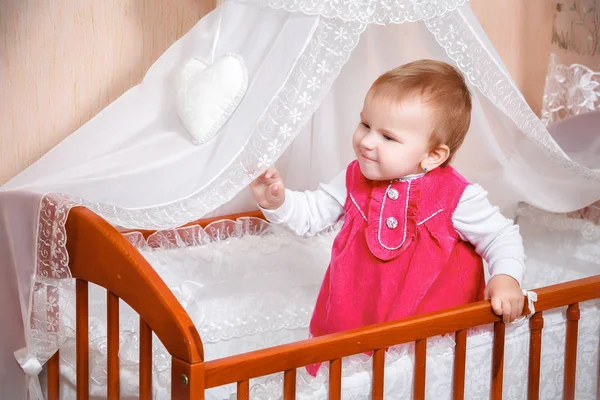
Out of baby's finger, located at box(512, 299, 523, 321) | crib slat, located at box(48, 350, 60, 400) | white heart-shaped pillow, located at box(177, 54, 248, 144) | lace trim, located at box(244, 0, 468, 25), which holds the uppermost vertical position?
lace trim, located at box(244, 0, 468, 25)

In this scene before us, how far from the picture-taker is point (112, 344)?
1.67m

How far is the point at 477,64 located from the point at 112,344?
3.00 ft

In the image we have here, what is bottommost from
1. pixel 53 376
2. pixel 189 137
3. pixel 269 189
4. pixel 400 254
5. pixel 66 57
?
pixel 53 376

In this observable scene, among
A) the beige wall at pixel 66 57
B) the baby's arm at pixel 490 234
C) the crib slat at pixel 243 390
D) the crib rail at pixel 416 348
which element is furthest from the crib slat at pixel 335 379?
the beige wall at pixel 66 57

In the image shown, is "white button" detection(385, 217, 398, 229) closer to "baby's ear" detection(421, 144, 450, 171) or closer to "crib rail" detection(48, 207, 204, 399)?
"baby's ear" detection(421, 144, 450, 171)

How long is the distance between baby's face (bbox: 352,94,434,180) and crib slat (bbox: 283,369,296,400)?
0.48 metres

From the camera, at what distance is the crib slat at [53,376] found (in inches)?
72.6

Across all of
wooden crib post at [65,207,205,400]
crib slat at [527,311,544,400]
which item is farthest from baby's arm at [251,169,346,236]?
crib slat at [527,311,544,400]

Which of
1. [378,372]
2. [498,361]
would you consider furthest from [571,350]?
[378,372]

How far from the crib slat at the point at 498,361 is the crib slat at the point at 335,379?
1.25 feet

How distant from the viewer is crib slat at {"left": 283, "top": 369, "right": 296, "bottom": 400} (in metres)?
1.55

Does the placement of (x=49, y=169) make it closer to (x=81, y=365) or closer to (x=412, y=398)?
(x=81, y=365)

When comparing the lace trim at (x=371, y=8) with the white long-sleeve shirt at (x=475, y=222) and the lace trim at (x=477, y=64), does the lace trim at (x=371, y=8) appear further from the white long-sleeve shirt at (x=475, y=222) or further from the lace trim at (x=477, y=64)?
the white long-sleeve shirt at (x=475, y=222)

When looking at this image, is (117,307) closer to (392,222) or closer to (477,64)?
(392,222)
